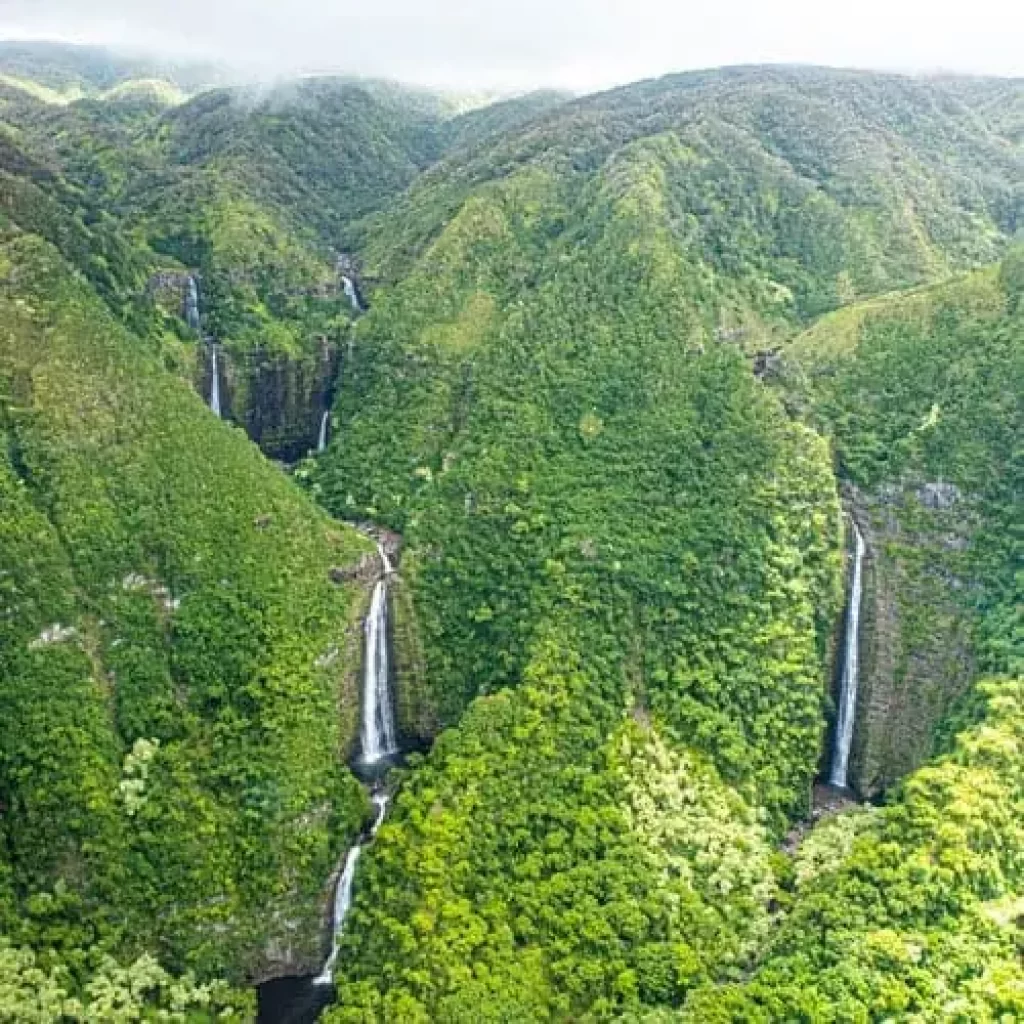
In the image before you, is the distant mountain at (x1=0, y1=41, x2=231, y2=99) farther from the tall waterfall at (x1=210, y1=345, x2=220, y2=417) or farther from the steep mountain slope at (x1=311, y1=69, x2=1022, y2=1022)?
the tall waterfall at (x1=210, y1=345, x2=220, y2=417)

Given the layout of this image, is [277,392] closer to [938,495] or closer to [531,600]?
[531,600]

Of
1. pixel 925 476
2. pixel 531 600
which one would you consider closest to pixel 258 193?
pixel 531 600

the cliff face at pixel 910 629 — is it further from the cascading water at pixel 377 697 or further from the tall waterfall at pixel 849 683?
the cascading water at pixel 377 697

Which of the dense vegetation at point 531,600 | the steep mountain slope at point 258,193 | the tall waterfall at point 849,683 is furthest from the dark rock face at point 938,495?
the steep mountain slope at point 258,193

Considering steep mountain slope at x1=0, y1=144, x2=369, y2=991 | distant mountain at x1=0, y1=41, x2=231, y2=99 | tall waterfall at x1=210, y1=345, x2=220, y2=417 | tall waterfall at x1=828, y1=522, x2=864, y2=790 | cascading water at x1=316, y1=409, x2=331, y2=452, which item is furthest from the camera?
distant mountain at x1=0, y1=41, x2=231, y2=99

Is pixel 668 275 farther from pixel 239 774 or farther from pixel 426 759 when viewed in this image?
pixel 239 774

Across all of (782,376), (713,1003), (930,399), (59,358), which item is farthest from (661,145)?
(713,1003)

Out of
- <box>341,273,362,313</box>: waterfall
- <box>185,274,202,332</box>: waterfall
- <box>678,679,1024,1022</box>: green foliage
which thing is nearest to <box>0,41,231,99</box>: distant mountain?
<box>341,273,362,313</box>: waterfall
